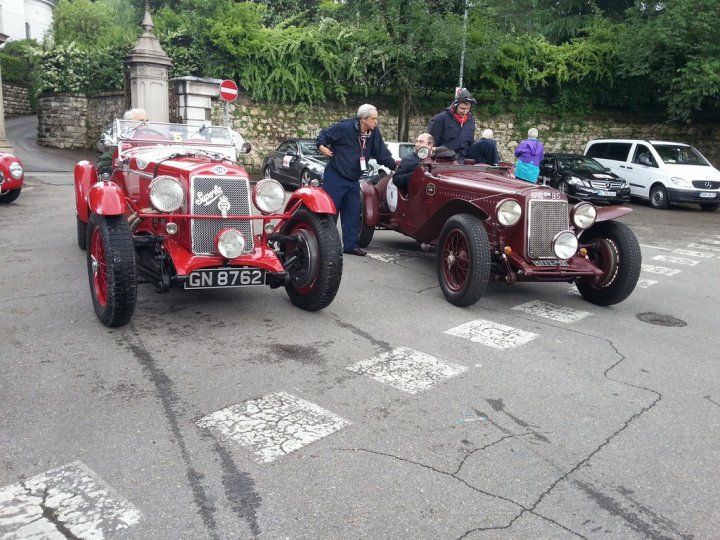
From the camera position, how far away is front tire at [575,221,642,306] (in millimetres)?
6168

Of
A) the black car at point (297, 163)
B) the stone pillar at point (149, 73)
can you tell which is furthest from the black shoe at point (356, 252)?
the stone pillar at point (149, 73)

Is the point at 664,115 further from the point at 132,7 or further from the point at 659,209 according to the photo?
the point at 132,7

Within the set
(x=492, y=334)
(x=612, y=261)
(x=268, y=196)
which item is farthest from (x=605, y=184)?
(x=268, y=196)

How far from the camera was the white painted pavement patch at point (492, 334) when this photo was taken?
17.0 ft

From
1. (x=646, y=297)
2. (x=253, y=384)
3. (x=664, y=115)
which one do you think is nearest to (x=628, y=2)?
(x=664, y=115)

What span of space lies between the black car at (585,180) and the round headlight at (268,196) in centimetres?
1097

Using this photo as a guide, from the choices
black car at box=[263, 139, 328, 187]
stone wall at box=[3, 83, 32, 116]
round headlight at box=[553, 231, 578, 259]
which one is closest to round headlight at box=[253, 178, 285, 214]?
round headlight at box=[553, 231, 578, 259]

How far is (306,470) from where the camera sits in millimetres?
3100

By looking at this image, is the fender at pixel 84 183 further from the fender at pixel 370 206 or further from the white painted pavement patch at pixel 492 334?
the white painted pavement patch at pixel 492 334

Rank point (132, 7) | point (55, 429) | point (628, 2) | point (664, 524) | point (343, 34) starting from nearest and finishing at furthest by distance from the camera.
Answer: point (664, 524), point (55, 429), point (343, 34), point (628, 2), point (132, 7)

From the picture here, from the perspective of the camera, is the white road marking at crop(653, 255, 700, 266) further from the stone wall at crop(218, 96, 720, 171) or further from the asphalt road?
the stone wall at crop(218, 96, 720, 171)

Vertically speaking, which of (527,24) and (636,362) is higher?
(527,24)

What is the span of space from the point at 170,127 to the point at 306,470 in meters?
5.10

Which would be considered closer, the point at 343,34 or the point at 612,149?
the point at 612,149
